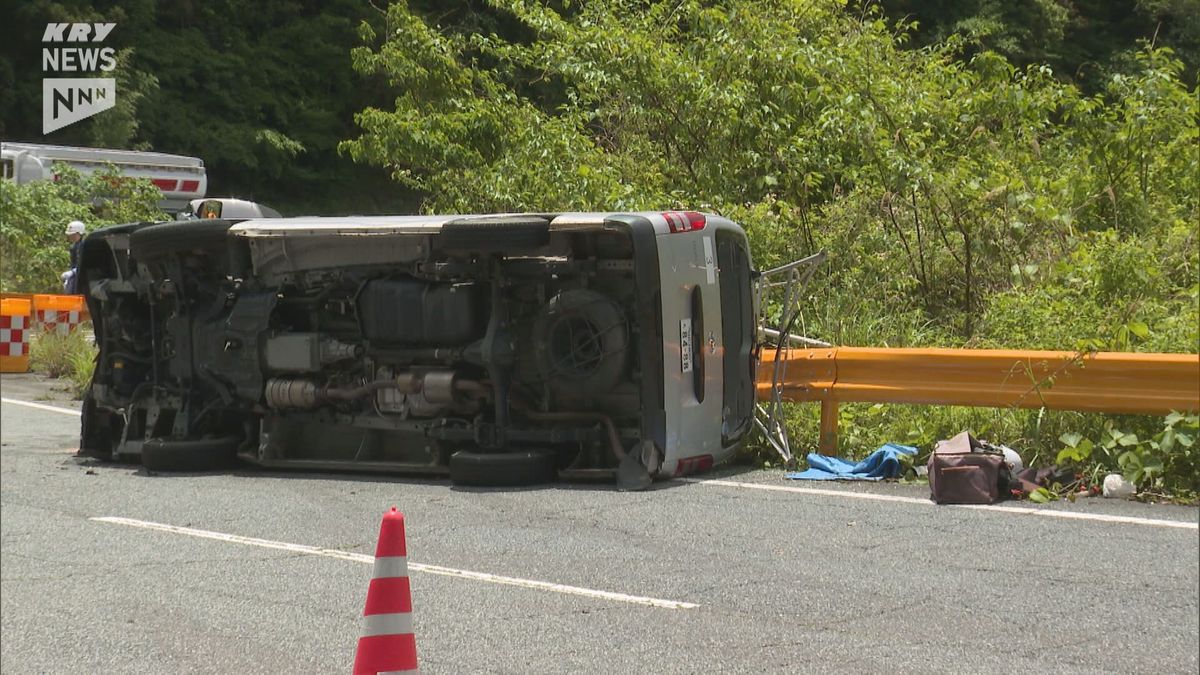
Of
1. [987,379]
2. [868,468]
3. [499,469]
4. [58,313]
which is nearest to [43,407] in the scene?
[58,313]

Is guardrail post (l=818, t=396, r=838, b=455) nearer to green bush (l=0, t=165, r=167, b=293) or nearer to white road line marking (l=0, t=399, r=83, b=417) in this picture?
white road line marking (l=0, t=399, r=83, b=417)

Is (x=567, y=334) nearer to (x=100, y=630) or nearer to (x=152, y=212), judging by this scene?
(x=100, y=630)

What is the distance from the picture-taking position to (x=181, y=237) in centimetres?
912

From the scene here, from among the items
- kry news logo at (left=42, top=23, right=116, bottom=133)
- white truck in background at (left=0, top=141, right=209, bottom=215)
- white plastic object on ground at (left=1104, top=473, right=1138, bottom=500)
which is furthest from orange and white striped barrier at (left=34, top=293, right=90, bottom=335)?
white plastic object on ground at (left=1104, top=473, right=1138, bottom=500)

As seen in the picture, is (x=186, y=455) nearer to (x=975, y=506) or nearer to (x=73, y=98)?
(x=73, y=98)

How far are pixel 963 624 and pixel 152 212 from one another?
13449mm

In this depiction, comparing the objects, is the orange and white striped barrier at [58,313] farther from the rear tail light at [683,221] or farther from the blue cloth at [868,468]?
the blue cloth at [868,468]

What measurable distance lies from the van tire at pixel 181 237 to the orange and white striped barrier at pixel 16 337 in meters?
6.47

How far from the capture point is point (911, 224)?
38.3ft

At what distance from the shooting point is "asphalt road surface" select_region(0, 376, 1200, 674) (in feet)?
15.4

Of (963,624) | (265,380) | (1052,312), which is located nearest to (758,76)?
(1052,312)

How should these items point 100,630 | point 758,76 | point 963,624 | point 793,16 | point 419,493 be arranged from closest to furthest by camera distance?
point 963,624 → point 100,630 → point 419,493 → point 758,76 → point 793,16

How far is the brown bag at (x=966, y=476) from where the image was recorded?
706 centimetres

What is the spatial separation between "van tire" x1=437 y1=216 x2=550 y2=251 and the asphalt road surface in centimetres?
148
